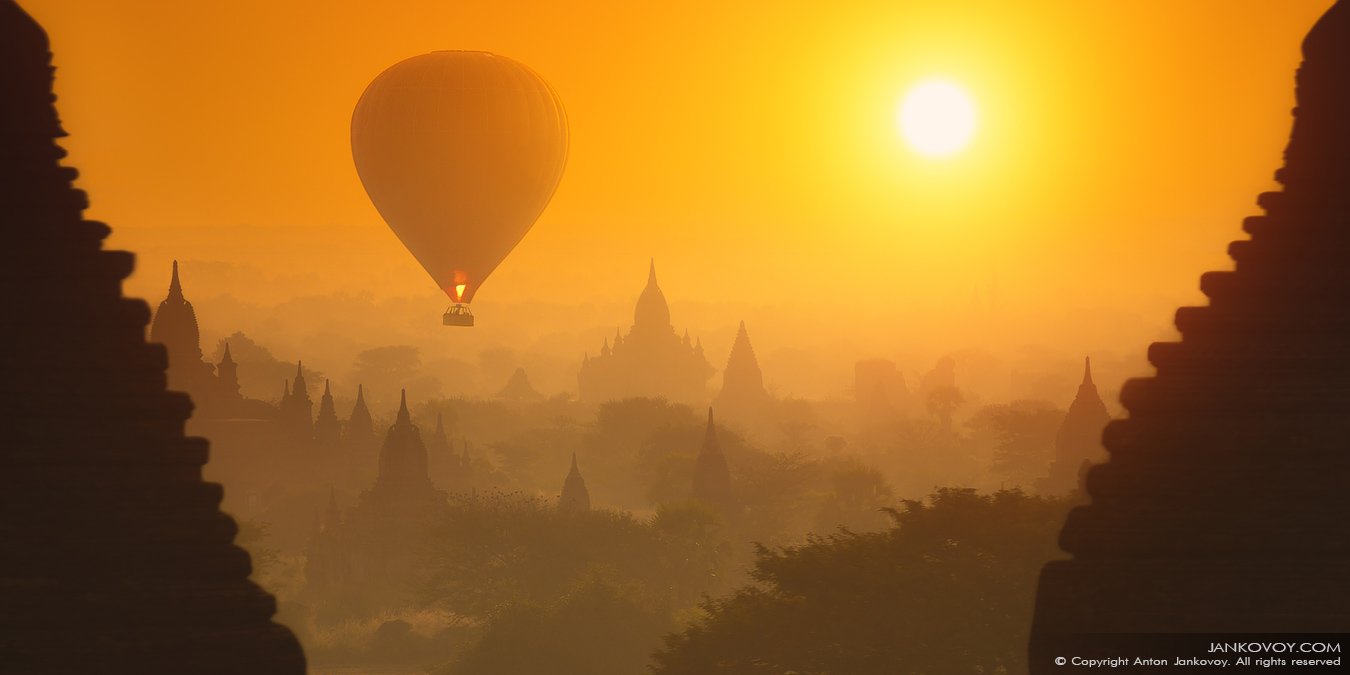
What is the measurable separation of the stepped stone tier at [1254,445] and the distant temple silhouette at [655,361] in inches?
5560

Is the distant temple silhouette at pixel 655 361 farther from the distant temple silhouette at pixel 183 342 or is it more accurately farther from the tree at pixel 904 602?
the tree at pixel 904 602

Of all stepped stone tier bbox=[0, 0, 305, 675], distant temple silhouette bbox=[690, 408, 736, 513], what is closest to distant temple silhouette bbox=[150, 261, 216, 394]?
distant temple silhouette bbox=[690, 408, 736, 513]

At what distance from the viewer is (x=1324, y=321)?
9.10 m

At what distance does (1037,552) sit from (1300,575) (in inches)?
800

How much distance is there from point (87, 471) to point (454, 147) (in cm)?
4325

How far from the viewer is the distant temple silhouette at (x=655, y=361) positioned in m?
154

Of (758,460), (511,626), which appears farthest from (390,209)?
(758,460)

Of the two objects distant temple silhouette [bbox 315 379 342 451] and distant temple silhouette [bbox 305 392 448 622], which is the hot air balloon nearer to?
distant temple silhouette [bbox 305 392 448 622]

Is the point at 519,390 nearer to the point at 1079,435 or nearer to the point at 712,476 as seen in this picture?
the point at 712,476

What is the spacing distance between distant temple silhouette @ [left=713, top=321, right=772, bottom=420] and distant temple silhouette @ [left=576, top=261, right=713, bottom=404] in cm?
327

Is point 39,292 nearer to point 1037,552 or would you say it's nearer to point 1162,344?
point 1162,344

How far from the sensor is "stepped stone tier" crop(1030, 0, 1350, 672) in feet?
29.8

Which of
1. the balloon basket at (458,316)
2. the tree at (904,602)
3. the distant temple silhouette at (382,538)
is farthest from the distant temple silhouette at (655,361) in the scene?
the tree at (904,602)

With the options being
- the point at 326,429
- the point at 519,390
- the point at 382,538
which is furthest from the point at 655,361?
the point at 382,538
